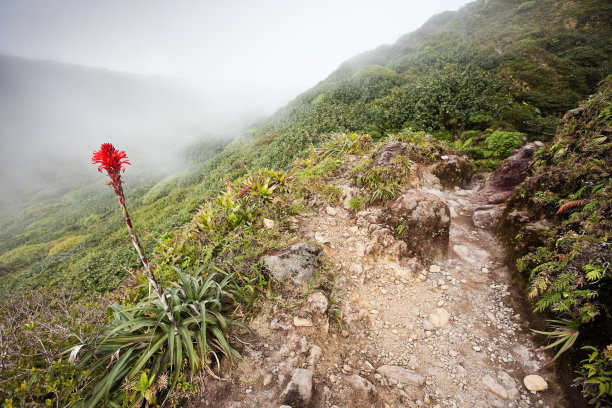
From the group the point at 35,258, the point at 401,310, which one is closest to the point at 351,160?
the point at 401,310

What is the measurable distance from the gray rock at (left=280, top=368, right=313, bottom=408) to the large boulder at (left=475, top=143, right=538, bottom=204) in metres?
5.44

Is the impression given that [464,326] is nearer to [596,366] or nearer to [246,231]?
[596,366]

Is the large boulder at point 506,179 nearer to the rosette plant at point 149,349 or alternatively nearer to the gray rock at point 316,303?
the gray rock at point 316,303

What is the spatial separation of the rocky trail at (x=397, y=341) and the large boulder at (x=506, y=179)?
1.41 m

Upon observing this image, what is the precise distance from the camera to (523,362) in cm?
268

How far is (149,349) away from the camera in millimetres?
2496

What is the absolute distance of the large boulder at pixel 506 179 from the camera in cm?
539

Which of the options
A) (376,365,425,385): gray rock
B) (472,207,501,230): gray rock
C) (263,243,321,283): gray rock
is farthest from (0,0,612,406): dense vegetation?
(376,365,425,385): gray rock

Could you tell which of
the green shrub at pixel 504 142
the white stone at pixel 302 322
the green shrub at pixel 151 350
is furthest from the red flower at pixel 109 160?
the green shrub at pixel 504 142

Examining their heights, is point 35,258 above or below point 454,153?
above

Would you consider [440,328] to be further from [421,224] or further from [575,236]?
[575,236]

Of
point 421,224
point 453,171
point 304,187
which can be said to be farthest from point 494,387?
point 453,171

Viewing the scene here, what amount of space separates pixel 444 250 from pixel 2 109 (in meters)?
139

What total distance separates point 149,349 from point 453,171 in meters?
7.50
